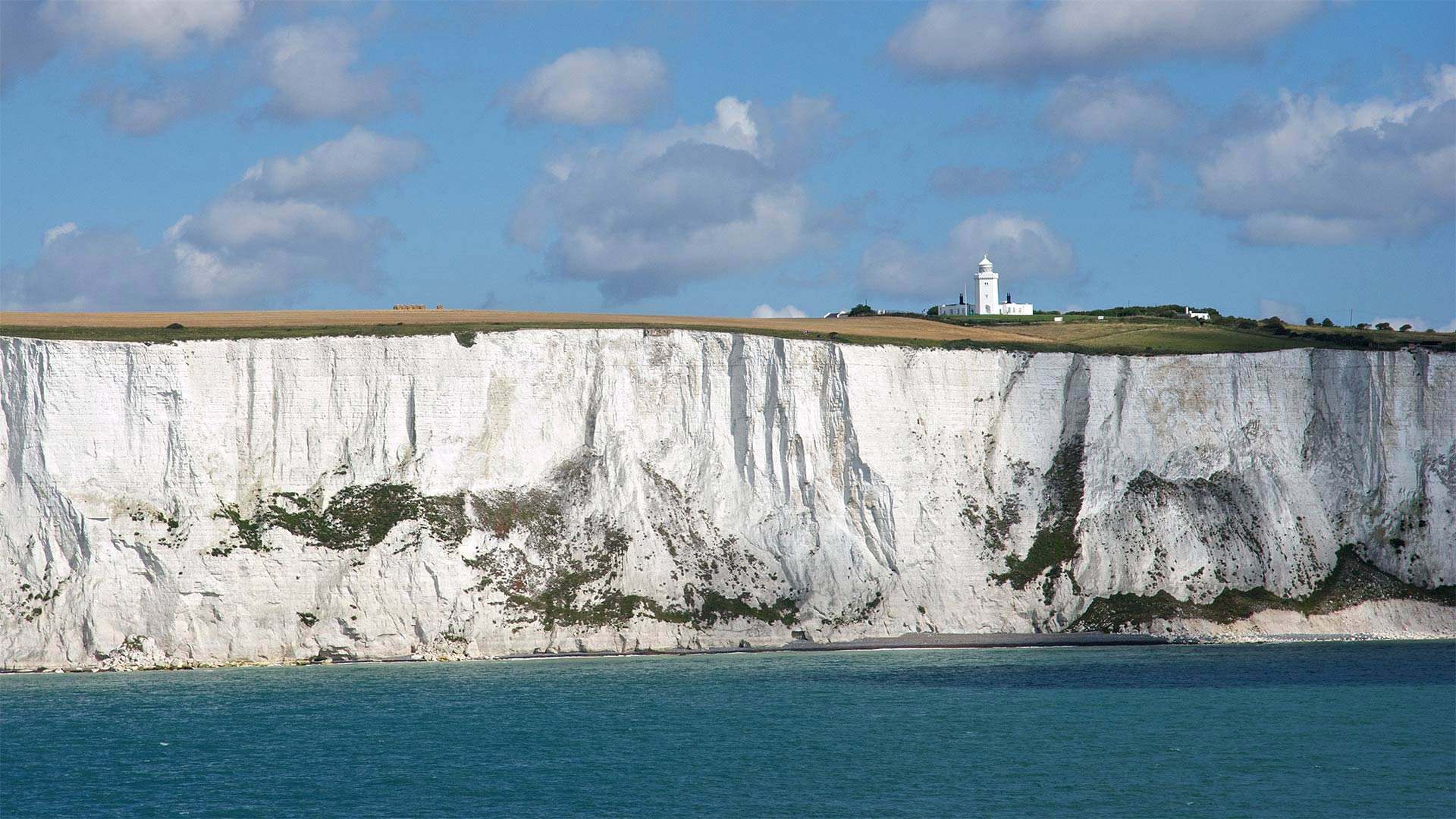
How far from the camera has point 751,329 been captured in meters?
73.9

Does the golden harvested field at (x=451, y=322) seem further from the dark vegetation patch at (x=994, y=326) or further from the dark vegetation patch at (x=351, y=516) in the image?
the dark vegetation patch at (x=351, y=516)

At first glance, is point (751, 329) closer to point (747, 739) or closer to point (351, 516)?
point (351, 516)

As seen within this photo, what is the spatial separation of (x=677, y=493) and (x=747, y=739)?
25.1m

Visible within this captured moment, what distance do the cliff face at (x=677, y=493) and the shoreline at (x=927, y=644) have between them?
0.42 metres

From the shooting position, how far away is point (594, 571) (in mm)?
63500

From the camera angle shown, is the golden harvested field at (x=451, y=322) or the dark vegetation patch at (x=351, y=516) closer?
the dark vegetation patch at (x=351, y=516)

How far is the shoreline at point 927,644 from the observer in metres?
60.2

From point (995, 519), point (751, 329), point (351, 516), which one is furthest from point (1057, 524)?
point (351, 516)

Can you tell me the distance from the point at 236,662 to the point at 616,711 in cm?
1899

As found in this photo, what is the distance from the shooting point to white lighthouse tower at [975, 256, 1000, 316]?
104 m

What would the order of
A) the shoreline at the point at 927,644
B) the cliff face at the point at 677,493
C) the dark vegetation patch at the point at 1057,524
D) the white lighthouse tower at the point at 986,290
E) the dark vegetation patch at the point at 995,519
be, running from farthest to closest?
the white lighthouse tower at the point at 986,290 < the dark vegetation patch at the point at 995,519 < the dark vegetation patch at the point at 1057,524 < the shoreline at the point at 927,644 < the cliff face at the point at 677,493

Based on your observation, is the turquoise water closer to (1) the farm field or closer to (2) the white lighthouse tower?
(1) the farm field

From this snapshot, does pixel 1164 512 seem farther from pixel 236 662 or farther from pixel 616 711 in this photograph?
pixel 236 662

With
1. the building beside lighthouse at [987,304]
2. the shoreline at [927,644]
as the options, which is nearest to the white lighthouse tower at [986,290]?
the building beside lighthouse at [987,304]
